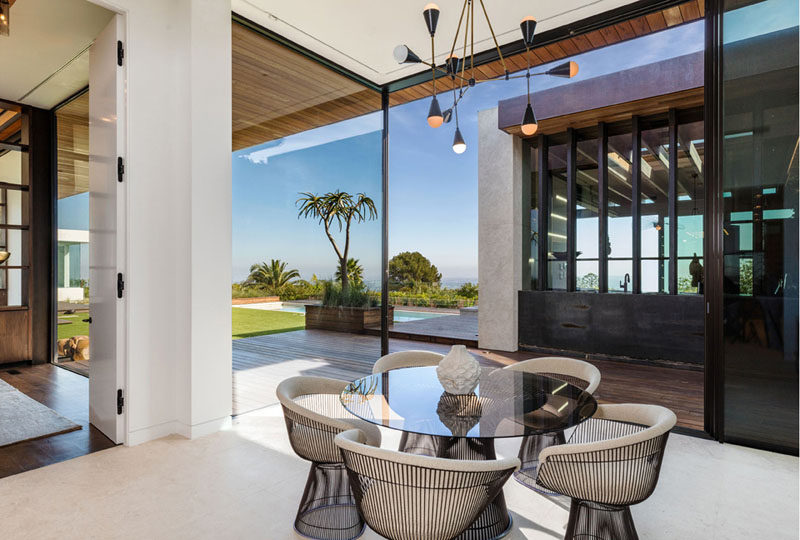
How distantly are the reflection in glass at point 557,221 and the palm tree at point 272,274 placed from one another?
3.96 meters

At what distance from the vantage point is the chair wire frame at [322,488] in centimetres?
191

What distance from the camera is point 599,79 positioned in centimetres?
543

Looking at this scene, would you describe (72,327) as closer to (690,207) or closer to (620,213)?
(620,213)

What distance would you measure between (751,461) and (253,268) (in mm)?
3577

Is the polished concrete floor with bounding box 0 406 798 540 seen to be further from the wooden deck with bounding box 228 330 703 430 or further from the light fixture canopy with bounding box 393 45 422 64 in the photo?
the light fixture canopy with bounding box 393 45 422 64

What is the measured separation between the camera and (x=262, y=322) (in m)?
3.71

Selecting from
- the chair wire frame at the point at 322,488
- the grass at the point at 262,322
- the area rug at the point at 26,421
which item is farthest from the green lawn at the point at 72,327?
the chair wire frame at the point at 322,488

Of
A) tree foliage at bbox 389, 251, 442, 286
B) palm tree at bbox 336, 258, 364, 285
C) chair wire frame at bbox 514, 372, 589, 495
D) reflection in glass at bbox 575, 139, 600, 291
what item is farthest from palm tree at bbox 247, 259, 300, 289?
tree foliage at bbox 389, 251, 442, 286

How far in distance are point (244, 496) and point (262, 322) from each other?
1.64 metres

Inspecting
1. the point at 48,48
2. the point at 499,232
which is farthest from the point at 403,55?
the point at 499,232

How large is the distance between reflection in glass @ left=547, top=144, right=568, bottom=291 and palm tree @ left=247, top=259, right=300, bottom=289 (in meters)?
3.96

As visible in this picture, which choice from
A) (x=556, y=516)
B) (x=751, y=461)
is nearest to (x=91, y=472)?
(x=556, y=516)

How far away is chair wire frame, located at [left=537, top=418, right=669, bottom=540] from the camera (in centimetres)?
161

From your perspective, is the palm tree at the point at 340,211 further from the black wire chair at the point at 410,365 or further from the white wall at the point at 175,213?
the black wire chair at the point at 410,365
